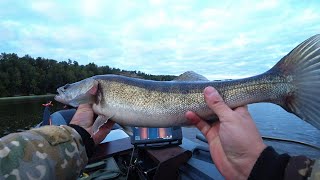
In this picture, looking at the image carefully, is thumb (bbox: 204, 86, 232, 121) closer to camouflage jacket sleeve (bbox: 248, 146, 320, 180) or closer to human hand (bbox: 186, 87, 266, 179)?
human hand (bbox: 186, 87, 266, 179)

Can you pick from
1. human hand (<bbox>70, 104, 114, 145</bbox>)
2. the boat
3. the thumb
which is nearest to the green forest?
the boat

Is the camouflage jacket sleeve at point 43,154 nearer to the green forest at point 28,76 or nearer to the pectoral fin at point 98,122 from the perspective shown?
the pectoral fin at point 98,122

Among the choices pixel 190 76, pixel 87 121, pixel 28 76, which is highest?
pixel 190 76

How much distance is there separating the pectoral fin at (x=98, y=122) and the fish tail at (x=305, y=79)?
1.93m

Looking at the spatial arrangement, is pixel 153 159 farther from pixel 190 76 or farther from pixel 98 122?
pixel 190 76

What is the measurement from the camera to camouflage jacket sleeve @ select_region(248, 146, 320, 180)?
189 centimetres

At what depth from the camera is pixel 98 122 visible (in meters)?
3.38

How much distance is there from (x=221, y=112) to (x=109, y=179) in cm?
349

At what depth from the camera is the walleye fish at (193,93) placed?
2500mm

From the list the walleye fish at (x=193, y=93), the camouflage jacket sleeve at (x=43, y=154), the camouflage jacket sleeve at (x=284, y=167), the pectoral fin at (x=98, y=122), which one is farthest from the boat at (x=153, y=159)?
the camouflage jacket sleeve at (x=284, y=167)

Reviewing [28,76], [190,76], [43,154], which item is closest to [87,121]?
[43,154]

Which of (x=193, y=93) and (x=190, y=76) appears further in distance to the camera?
(x=190, y=76)

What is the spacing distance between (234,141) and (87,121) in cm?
183

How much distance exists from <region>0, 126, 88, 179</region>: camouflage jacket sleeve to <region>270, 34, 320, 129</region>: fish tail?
1.96 metres
